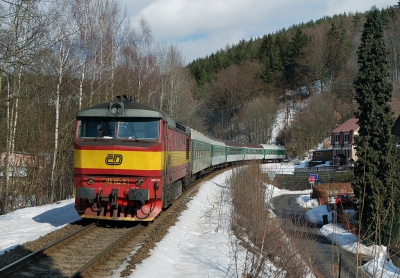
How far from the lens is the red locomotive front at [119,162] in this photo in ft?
33.9

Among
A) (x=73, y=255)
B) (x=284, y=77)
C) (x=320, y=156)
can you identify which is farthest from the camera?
(x=284, y=77)

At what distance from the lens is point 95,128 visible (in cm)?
1081

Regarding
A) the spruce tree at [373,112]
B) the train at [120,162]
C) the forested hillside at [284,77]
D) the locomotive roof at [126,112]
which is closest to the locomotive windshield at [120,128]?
the train at [120,162]

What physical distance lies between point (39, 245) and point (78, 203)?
1993mm

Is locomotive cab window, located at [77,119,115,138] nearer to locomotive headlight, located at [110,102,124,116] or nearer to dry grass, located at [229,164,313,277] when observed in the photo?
locomotive headlight, located at [110,102,124,116]

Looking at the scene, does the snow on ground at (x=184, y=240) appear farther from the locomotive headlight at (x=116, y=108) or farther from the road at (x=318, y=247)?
the locomotive headlight at (x=116, y=108)

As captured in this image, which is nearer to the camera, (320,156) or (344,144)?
Answer: (344,144)

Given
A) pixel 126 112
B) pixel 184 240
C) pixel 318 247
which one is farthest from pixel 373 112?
pixel 126 112

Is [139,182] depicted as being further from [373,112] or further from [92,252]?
[373,112]

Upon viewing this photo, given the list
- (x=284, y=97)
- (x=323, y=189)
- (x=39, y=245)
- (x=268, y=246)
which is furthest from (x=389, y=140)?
(x=284, y=97)

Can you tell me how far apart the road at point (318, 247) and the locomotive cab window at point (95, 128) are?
186 inches

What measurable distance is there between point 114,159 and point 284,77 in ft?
270

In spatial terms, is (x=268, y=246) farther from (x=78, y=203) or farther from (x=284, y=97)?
(x=284, y=97)

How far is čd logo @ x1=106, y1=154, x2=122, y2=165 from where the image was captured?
10.3 metres
